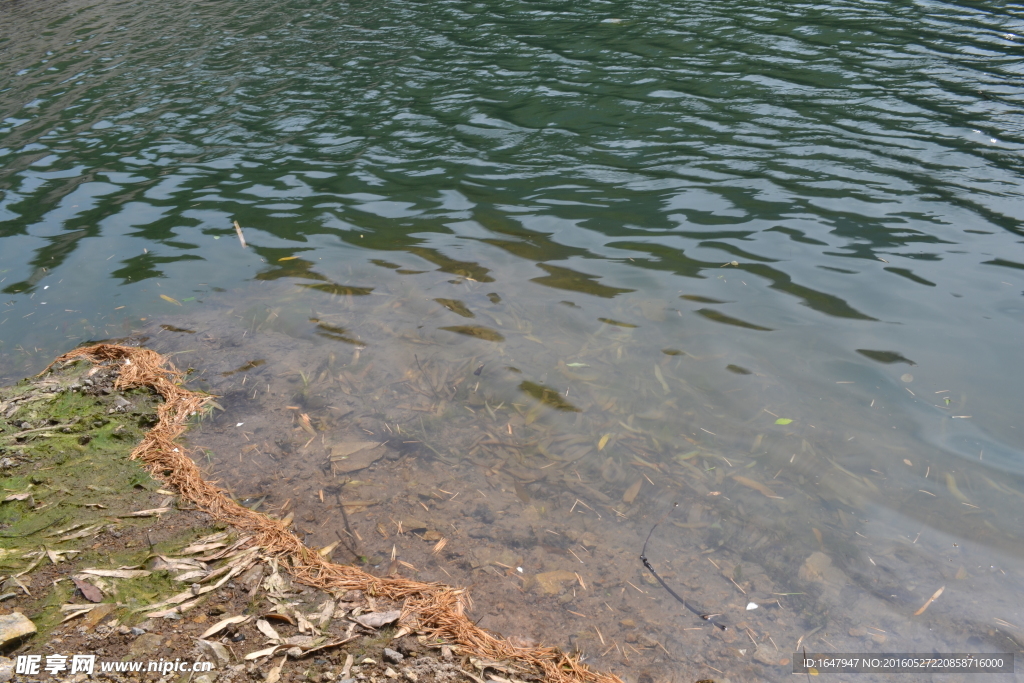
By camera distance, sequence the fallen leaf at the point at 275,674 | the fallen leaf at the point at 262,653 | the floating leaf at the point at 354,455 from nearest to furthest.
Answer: the fallen leaf at the point at 275,674
the fallen leaf at the point at 262,653
the floating leaf at the point at 354,455

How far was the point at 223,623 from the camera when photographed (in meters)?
2.73

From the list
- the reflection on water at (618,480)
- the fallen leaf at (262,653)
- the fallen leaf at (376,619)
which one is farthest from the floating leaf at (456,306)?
the fallen leaf at (262,653)

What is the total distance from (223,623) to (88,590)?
67 cm

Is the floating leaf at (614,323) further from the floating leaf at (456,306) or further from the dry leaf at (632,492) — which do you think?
the dry leaf at (632,492)

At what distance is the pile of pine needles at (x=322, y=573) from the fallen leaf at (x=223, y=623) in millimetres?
328

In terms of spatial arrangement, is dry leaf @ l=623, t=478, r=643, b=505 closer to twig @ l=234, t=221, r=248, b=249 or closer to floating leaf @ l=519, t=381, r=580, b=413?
floating leaf @ l=519, t=381, r=580, b=413

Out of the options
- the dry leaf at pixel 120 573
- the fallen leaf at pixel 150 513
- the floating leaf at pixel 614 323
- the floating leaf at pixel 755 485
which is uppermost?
the floating leaf at pixel 614 323

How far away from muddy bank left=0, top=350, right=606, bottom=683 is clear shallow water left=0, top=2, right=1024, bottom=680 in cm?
46

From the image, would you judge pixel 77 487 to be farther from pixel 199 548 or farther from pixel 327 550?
pixel 327 550

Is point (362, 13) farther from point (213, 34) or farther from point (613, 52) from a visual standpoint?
point (613, 52)

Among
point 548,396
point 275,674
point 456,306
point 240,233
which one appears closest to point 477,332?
point 456,306

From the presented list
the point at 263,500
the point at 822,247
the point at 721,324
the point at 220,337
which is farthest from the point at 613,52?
the point at 263,500

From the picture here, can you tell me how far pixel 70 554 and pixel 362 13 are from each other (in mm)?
14512

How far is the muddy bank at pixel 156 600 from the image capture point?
2.53 meters
